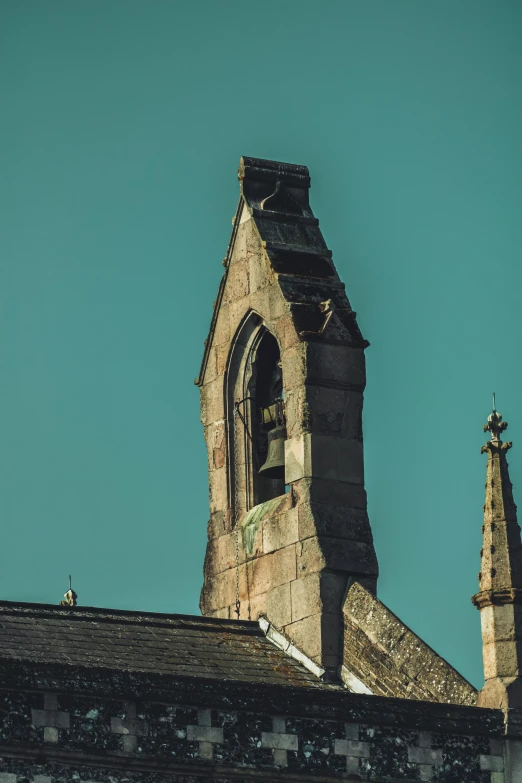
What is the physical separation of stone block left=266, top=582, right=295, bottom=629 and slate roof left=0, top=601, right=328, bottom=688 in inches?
11.5

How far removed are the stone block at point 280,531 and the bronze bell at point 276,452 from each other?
0.76m

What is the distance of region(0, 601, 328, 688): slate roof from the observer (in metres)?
31.0

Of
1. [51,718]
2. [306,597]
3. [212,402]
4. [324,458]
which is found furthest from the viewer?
[212,402]

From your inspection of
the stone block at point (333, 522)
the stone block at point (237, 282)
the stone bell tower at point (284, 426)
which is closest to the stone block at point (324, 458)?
the stone bell tower at point (284, 426)

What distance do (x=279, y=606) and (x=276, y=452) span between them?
2093mm

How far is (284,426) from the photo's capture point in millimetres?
34812

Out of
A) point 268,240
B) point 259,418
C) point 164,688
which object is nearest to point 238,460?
point 259,418

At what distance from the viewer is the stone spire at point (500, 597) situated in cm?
3084

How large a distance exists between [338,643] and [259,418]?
3823 mm

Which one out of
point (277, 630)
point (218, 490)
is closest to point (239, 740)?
point (277, 630)

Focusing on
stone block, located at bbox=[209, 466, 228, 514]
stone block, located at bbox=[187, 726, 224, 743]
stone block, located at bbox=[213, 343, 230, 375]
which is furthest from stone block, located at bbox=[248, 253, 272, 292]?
stone block, located at bbox=[187, 726, 224, 743]

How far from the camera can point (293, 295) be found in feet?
114

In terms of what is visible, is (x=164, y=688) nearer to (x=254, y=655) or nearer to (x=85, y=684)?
(x=85, y=684)

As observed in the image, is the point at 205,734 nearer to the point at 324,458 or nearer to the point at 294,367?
the point at 324,458
